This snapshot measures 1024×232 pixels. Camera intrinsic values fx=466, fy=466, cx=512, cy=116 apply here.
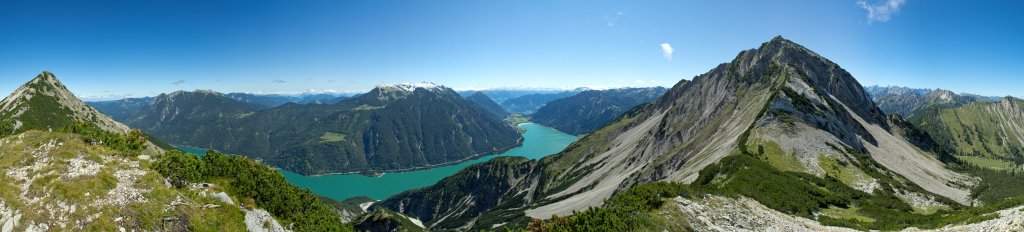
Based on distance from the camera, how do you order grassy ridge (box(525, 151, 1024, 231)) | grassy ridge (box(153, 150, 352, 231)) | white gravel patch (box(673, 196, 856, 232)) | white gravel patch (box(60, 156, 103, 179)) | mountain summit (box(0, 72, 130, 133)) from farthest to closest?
mountain summit (box(0, 72, 130, 133)) < white gravel patch (box(673, 196, 856, 232)) < grassy ridge (box(525, 151, 1024, 231)) < grassy ridge (box(153, 150, 352, 231)) < white gravel patch (box(60, 156, 103, 179))

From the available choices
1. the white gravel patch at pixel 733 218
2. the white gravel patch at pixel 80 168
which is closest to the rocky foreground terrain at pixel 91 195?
the white gravel patch at pixel 80 168

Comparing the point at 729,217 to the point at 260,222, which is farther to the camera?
the point at 729,217

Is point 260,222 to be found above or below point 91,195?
below

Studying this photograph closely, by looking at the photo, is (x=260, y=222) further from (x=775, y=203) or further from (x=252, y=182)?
(x=775, y=203)

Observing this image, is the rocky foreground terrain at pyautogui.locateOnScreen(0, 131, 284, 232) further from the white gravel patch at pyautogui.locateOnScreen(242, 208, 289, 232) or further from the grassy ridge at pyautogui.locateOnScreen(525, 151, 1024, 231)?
the grassy ridge at pyautogui.locateOnScreen(525, 151, 1024, 231)

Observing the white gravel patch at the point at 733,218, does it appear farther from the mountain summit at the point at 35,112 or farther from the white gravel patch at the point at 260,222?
the mountain summit at the point at 35,112

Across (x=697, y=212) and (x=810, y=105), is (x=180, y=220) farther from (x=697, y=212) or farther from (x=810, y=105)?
(x=810, y=105)

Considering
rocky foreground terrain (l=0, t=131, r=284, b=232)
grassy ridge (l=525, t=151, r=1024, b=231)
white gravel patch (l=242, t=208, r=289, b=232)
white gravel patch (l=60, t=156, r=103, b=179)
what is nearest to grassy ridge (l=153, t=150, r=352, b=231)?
rocky foreground terrain (l=0, t=131, r=284, b=232)

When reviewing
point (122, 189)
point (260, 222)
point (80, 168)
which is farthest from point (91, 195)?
point (260, 222)

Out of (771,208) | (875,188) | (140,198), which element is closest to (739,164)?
(875,188)

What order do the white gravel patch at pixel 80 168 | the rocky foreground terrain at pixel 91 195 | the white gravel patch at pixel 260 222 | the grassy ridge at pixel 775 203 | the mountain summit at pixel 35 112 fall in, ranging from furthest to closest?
the mountain summit at pixel 35 112 < the grassy ridge at pixel 775 203 < the white gravel patch at pixel 260 222 < the white gravel patch at pixel 80 168 < the rocky foreground terrain at pixel 91 195

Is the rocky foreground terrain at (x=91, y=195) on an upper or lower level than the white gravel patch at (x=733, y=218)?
upper
